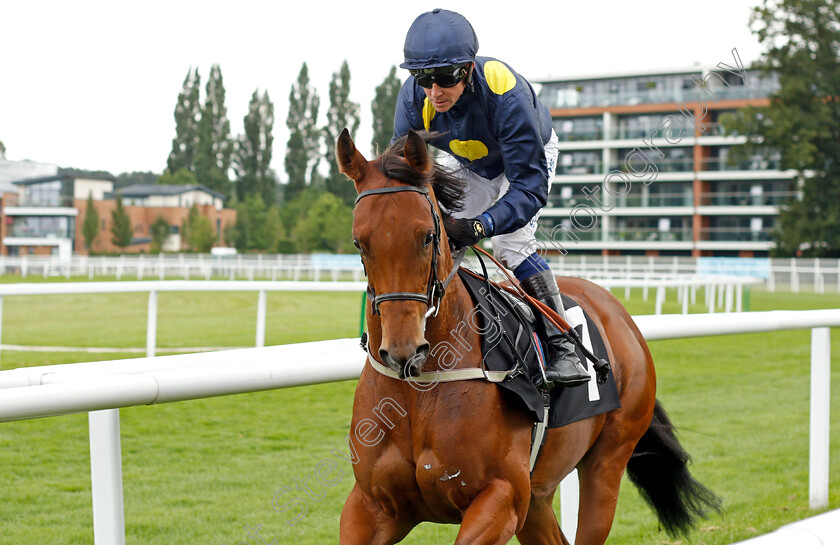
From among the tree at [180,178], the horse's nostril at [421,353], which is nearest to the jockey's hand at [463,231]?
the horse's nostril at [421,353]

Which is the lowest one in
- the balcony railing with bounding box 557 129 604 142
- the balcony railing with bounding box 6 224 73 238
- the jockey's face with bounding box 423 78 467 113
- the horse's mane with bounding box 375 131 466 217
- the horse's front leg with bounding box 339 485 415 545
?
the horse's front leg with bounding box 339 485 415 545

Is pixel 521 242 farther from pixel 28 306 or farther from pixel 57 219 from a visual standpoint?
pixel 57 219

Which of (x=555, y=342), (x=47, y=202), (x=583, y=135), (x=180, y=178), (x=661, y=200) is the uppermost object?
(x=583, y=135)

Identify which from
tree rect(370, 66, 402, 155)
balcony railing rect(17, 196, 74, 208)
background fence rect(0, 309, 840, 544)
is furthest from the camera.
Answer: balcony railing rect(17, 196, 74, 208)

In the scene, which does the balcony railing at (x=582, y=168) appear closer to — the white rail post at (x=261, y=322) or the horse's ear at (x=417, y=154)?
the white rail post at (x=261, y=322)

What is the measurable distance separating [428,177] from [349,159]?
22 cm

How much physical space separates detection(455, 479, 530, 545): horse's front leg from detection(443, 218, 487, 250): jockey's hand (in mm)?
704

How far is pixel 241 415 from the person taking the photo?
22.2 ft

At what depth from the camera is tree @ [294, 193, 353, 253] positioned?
48.9 m

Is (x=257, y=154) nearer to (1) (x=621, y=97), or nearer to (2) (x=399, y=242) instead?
(1) (x=621, y=97)

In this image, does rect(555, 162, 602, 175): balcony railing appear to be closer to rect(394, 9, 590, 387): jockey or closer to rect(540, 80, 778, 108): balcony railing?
rect(540, 80, 778, 108): balcony railing

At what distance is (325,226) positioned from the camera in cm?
5019

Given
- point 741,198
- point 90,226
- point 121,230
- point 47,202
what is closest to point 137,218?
point 47,202

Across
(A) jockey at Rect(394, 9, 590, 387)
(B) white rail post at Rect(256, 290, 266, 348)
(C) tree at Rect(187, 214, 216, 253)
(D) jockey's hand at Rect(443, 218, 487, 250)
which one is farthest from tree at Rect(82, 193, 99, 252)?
(D) jockey's hand at Rect(443, 218, 487, 250)
